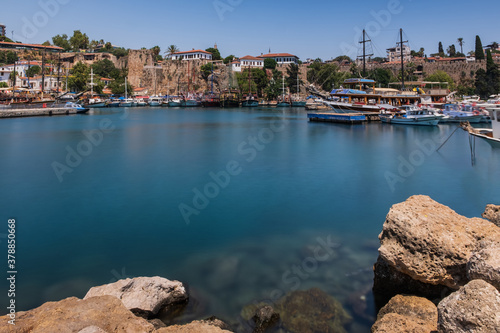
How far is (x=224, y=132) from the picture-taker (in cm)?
2966

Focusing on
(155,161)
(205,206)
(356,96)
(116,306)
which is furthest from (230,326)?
(356,96)

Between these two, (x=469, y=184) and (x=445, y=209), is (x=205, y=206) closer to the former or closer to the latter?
(x=445, y=209)

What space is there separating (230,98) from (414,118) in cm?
3907

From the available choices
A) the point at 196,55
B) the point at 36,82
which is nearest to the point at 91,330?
the point at 196,55

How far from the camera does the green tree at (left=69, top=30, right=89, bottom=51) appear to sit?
91500 mm

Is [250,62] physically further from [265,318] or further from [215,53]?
[265,318]

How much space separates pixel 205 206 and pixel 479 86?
54526 mm

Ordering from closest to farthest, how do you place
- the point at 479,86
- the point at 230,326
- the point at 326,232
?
the point at 230,326
the point at 326,232
the point at 479,86

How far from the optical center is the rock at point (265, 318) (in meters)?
5.07

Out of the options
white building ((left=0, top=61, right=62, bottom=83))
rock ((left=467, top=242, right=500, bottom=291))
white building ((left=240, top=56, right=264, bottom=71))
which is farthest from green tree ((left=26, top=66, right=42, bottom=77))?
rock ((left=467, top=242, right=500, bottom=291))

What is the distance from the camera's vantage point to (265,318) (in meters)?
5.18

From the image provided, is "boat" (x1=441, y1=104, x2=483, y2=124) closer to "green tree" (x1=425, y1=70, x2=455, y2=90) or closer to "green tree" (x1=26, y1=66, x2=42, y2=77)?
"green tree" (x1=425, y1=70, x2=455, y2=90)

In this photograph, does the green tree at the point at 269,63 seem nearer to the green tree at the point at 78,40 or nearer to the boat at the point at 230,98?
the boat at the point at 230,98

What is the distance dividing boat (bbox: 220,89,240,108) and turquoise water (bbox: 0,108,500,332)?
4307cm
